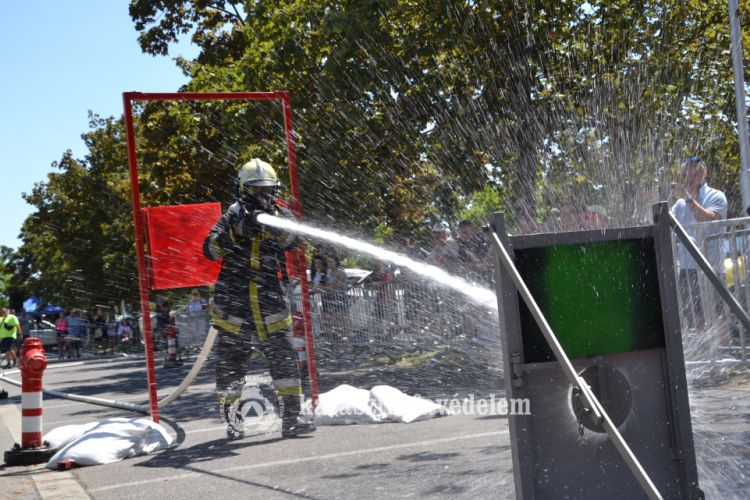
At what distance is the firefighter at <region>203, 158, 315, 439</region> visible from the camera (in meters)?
5.63

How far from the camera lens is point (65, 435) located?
5.66 metres

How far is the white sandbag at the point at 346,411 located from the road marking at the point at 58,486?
2.06 meters

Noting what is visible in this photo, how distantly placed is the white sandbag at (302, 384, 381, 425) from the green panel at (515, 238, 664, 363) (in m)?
3.30

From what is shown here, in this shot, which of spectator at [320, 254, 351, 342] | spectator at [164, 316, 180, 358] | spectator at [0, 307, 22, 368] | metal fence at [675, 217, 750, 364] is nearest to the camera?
metal fence at [675, 217, 750, 364]

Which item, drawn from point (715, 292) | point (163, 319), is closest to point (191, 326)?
point (163, 319)

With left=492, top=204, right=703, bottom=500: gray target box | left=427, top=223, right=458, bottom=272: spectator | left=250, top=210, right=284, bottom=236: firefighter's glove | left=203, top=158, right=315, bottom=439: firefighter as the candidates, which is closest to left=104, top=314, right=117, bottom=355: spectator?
left=427, top=223, right=458, bottom=272: spectator

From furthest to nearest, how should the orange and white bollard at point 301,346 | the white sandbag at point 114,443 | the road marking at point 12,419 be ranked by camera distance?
1. the orange and white bollard at point 301,346
2. the road marking at point 12,419
3. the white sandbag at point 114,443

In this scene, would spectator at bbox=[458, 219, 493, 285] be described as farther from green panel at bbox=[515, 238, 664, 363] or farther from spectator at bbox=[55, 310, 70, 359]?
spectator at bbox=[55, 310, 70, 359]

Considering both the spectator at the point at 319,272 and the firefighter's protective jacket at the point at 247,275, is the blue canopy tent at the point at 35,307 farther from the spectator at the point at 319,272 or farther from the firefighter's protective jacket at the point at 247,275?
the firefighter's protective jacket at the point at 247,275

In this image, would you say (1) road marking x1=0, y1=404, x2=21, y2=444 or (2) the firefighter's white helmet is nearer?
(2) the firefighter's white helmet

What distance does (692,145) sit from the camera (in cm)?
Result: 1423

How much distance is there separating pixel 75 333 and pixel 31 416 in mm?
23390

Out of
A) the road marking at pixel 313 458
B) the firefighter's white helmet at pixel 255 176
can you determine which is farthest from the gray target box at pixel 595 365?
the firefighter's white helmet at pixel 255 176

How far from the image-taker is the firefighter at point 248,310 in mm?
5629
